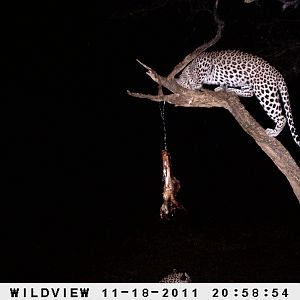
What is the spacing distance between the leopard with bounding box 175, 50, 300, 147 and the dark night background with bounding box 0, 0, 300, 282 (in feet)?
8.75

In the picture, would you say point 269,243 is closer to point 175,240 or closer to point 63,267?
point 175,240

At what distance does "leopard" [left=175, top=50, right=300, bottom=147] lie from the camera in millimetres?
4379

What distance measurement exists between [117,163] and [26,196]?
2.87 metres

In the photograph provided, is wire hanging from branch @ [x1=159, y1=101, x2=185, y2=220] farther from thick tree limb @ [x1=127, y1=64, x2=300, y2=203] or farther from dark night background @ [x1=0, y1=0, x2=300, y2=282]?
dark night background @ [x1=0, y1=0, x2=300, y2=282]

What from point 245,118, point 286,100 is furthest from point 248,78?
point 245,118

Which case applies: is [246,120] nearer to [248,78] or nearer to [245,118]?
[245,118]

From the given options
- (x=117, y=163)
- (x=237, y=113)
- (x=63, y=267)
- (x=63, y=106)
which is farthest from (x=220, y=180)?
(x=237, y=113)

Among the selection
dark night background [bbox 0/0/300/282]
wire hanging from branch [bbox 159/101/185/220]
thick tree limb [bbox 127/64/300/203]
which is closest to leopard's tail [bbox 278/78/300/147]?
thick tree limb [bbox 127/64/300/203]

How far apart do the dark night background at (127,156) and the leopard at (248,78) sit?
267 centimetres

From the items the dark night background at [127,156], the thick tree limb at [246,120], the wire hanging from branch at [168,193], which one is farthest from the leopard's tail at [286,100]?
the dark night background at [127,156]

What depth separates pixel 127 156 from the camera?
15570 millimetres

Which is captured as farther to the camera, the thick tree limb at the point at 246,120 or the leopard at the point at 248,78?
the leopard at the point at 248,78

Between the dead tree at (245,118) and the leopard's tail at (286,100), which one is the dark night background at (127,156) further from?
the dead tree at (245,118)

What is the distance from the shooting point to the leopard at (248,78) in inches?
172
